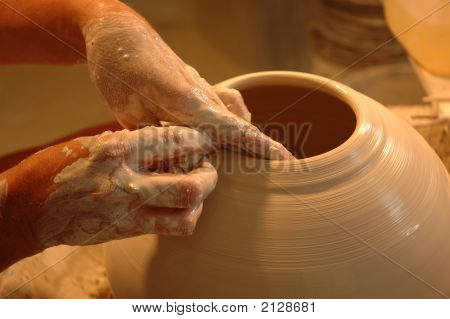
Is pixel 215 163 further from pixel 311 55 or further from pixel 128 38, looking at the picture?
pixel 311 55

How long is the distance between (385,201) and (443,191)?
0.14 meters

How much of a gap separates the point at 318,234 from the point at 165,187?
21cm

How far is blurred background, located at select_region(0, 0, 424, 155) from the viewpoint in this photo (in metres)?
1.95

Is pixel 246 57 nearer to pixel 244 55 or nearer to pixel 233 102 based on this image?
pixel 244 55

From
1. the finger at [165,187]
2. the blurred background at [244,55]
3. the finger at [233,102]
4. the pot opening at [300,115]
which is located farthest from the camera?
the blurred background at [244,55]

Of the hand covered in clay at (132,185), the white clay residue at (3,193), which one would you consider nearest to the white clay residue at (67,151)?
the hand covered in clay at (132,185)

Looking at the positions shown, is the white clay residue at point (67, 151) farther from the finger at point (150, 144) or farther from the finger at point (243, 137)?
the finger at point (243, 137)

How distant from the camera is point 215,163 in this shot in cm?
77

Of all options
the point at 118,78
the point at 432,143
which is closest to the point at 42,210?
the point at 118,78

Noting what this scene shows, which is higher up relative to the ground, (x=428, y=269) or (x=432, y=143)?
(x=432, y=143)

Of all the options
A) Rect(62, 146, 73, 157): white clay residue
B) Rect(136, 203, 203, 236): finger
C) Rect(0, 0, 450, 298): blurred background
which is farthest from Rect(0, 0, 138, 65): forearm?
Rect(0, 0, 450, 298): blurred background

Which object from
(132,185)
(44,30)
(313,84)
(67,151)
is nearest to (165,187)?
(132,185)

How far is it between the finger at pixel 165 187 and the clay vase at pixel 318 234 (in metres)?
0.08

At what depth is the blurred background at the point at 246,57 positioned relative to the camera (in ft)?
6.38
